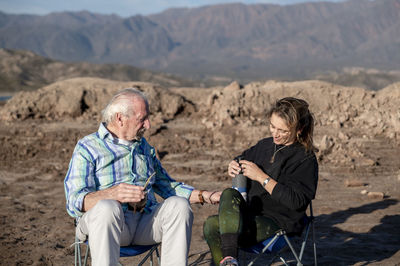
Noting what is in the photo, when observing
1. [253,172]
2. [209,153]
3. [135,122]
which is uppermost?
[135,122]

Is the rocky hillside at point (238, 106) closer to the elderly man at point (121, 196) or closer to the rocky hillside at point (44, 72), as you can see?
the elderly man at point (121, 196)

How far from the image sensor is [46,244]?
5.35 meters

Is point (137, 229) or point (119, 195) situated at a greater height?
point (119, 195)

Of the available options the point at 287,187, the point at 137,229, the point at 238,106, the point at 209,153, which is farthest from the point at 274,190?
the point at 238,106

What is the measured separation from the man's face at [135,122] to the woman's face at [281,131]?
902mm

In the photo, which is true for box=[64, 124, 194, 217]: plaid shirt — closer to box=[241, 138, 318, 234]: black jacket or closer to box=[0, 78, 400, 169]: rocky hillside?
box=[241, 138, 318, 234]: black jacket

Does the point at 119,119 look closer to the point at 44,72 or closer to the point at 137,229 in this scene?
the point at 137,229

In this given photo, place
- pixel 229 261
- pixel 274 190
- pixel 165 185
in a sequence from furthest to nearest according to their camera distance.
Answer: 1. pixel 165 185
2. pixel 274 190
3. pixel 229 261

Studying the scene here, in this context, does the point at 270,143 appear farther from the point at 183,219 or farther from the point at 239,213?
the point at 183,219

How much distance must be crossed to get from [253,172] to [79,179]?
3.88 ft

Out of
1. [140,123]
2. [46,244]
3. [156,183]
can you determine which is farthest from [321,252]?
[46,244]

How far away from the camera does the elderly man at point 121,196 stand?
2982 mm

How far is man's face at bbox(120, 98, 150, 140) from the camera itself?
341 cm

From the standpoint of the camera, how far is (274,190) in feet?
11.3
